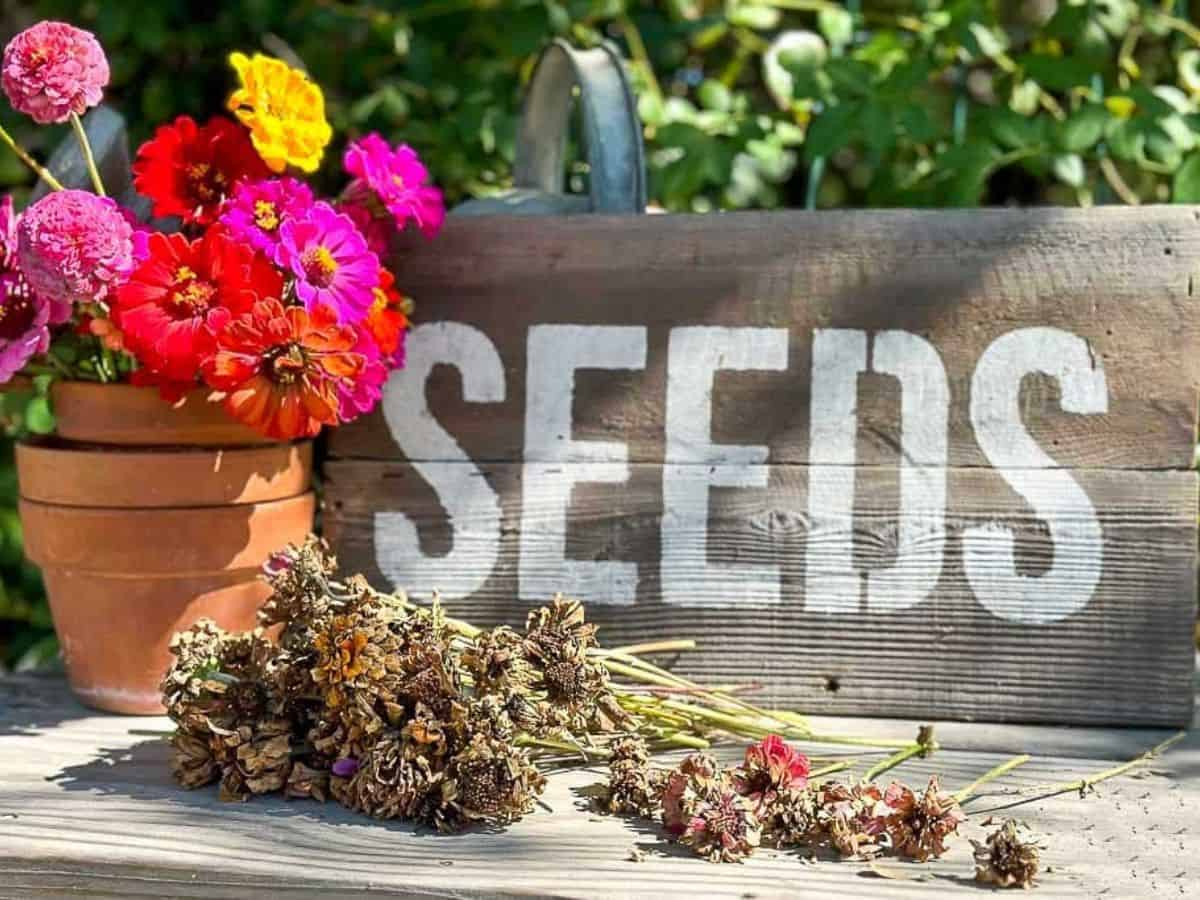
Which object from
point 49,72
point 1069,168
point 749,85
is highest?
point 749,85

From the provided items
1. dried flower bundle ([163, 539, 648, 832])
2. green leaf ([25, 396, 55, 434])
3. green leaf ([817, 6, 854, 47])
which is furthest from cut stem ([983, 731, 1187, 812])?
green leaf ([25, 396, 55, 434])

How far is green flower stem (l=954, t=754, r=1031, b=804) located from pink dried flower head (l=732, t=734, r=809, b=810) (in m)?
0.17

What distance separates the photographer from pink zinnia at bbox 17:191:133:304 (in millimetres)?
1269

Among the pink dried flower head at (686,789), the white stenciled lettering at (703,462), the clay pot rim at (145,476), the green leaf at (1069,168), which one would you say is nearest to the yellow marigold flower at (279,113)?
the clay pot rim at (145,476)

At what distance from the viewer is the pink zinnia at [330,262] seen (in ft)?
4.40

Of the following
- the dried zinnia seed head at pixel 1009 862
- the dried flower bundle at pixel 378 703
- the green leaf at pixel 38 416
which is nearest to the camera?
the dried zinnia seed head at pixel 1009 862

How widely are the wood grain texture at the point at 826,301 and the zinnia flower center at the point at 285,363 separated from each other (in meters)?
0.32

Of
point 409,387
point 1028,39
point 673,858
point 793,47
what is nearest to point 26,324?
point 409,387

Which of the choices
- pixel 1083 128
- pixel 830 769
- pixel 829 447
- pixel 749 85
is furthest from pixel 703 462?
pixel 749 85

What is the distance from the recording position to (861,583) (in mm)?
1541

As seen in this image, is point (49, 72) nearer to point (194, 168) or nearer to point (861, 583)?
point (194, 168)

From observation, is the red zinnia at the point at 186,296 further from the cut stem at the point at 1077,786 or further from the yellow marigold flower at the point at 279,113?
the cut stem at the point at 1077,786

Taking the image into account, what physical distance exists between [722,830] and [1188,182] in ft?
3.84

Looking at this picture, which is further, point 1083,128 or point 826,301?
point 1083,128
